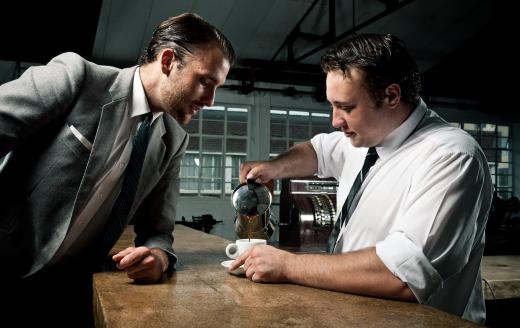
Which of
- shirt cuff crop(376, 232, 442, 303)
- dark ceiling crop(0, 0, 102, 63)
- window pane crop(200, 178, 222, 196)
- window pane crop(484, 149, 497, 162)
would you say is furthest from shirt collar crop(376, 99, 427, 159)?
window pane crop(484, 149, 497, 162)

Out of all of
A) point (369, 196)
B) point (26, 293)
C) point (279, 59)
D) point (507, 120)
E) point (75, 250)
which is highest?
point (279, 59)

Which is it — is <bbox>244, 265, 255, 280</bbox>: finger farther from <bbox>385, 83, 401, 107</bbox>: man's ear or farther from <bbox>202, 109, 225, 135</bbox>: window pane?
<bbox>202, 109, 225, 135</bbox>: window pane

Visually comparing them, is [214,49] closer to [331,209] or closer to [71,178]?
[71,178]

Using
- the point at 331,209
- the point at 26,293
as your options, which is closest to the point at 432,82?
the point at 331,209

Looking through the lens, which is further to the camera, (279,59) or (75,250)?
(279,59)

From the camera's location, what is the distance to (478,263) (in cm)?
162

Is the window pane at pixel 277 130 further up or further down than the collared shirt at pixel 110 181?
further up

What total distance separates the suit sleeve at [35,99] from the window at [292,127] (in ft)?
28.5

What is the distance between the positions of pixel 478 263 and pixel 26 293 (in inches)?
64.3

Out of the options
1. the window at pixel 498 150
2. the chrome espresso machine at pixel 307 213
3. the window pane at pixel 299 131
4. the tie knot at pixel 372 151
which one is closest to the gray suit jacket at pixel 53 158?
the tie knot at pixel 372 151

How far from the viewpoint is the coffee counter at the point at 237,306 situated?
3.34 feet

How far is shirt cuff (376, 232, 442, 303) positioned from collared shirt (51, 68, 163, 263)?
103 cm

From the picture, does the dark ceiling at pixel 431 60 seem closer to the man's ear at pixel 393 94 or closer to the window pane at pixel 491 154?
the window pane at pixel 491 154

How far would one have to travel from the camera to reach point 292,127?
10594 millimetres
